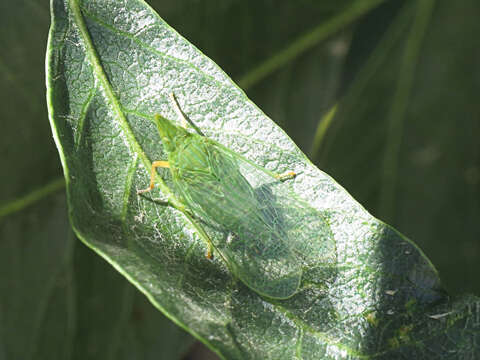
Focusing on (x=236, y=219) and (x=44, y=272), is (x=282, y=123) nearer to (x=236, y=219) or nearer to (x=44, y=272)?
(x=236, y=219)

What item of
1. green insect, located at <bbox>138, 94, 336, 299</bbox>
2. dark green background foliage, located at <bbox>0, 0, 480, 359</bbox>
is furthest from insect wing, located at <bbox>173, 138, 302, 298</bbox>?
dark green background foliage, located at <bbox>0, 0, 480, 359</bbox>

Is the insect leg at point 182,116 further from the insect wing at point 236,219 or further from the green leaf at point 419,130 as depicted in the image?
the green leaf at point 419,130

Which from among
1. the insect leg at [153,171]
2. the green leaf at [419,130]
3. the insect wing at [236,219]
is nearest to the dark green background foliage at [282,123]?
the green leaf at [419,130]

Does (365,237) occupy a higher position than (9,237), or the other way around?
(365,237)

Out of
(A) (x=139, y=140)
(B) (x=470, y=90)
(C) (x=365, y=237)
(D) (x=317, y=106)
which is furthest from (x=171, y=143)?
(B) (x=470, y=90)

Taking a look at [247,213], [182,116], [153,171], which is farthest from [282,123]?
[153,171]

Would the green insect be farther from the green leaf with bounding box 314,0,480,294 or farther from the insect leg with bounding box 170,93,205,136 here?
the green leaf with bounding box 314,0,480,294

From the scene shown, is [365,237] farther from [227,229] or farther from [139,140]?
[139,140]
